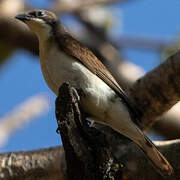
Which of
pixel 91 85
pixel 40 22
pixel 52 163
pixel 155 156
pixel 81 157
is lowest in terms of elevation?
pixel 52 163

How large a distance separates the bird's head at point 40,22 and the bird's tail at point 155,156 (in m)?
1.85

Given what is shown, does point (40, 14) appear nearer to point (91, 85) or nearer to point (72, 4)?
point (91, 85)

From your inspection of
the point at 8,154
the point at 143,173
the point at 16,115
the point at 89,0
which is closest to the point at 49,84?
the point at 8,154

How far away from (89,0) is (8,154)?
454 cm

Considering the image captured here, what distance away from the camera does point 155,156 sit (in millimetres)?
4770

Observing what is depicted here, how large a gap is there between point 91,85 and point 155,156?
1.09m

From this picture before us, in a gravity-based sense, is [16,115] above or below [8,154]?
below

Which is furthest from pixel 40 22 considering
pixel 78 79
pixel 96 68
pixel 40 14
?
pixel 78 79

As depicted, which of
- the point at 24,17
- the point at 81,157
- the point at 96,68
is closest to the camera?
the point at 81,157

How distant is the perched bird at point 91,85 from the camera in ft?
16.5

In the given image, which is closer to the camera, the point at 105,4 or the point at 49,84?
the point at 49,84

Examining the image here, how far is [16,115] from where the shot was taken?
8664 mm

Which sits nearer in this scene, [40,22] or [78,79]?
[78,79]

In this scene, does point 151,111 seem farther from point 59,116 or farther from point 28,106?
point 28,106
